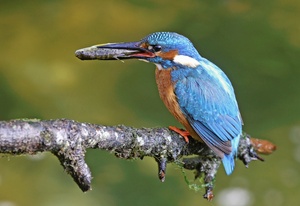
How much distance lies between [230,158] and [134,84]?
1138mm

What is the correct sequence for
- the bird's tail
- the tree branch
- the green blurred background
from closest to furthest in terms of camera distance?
the tree branch
the bird's tail
the green blurred background

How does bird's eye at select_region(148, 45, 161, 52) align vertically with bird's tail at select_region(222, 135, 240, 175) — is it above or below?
above

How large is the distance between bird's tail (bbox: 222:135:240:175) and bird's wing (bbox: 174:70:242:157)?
29 mm

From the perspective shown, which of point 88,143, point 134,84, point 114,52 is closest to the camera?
point 88,143

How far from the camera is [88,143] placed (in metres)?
1.31

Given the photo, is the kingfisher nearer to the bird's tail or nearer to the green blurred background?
the bird's tail

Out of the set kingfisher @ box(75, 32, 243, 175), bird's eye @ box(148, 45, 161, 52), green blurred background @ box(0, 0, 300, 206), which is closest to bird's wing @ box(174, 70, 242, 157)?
kingfisher @ box(75, 32, 243, 175)

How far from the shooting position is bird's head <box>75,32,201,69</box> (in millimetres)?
1702

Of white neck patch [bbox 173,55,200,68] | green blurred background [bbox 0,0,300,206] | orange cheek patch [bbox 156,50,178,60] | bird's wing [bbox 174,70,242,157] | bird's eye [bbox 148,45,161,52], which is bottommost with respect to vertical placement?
green blurred background [bbox 0,0,300,206]

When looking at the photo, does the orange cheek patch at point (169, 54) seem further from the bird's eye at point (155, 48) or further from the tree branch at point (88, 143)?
the tree branch at point (88, 143)

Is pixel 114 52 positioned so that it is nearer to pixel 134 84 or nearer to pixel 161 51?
pixel 161 51

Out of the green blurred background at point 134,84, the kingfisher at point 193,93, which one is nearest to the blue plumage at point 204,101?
the kingfisher at point 193,93

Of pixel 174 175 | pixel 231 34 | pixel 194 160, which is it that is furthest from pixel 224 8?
pixel 194 160

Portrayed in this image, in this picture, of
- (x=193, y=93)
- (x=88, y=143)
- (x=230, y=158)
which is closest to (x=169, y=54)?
(x=193, y=93)
